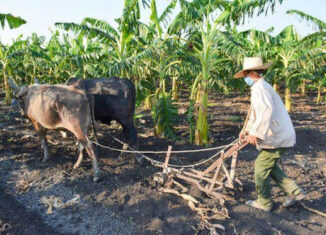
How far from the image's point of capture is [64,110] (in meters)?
4.70

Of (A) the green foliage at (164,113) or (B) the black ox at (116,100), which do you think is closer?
(B) the black ox at (116,100)

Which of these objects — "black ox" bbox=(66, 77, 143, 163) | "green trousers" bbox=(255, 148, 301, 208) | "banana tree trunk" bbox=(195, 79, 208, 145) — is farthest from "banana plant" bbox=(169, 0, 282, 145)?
"green trousers" bbox=(255, 148, 301, 208)

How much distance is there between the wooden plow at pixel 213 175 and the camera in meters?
3.67

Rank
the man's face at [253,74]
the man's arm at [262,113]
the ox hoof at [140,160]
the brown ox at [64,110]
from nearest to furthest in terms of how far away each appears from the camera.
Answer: the man's arm at [262,113]
the man's face at [253,74]
the brown ox at [64,110]
the ox hoof at [140,160]

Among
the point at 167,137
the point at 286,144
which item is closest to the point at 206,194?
the point at 286,144

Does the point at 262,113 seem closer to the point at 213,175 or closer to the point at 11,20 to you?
the point at 213,175

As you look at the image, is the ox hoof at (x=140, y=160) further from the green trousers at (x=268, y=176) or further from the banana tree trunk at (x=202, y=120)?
the green trousers at (x=268, y=176)

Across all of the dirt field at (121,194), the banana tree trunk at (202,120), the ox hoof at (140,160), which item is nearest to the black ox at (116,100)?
the ox hoof at (140,160)

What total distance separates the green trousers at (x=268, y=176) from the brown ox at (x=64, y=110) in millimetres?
2474

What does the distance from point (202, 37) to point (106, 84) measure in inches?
88.3

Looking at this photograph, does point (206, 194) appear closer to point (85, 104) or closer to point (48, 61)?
point (85, 104)

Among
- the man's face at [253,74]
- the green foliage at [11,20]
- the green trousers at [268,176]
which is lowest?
the green trousers at [268,176]

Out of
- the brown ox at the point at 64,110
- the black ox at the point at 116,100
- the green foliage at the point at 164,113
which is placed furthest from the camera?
the green foliage at the point at 164,113

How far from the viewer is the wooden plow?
3.67 meters
